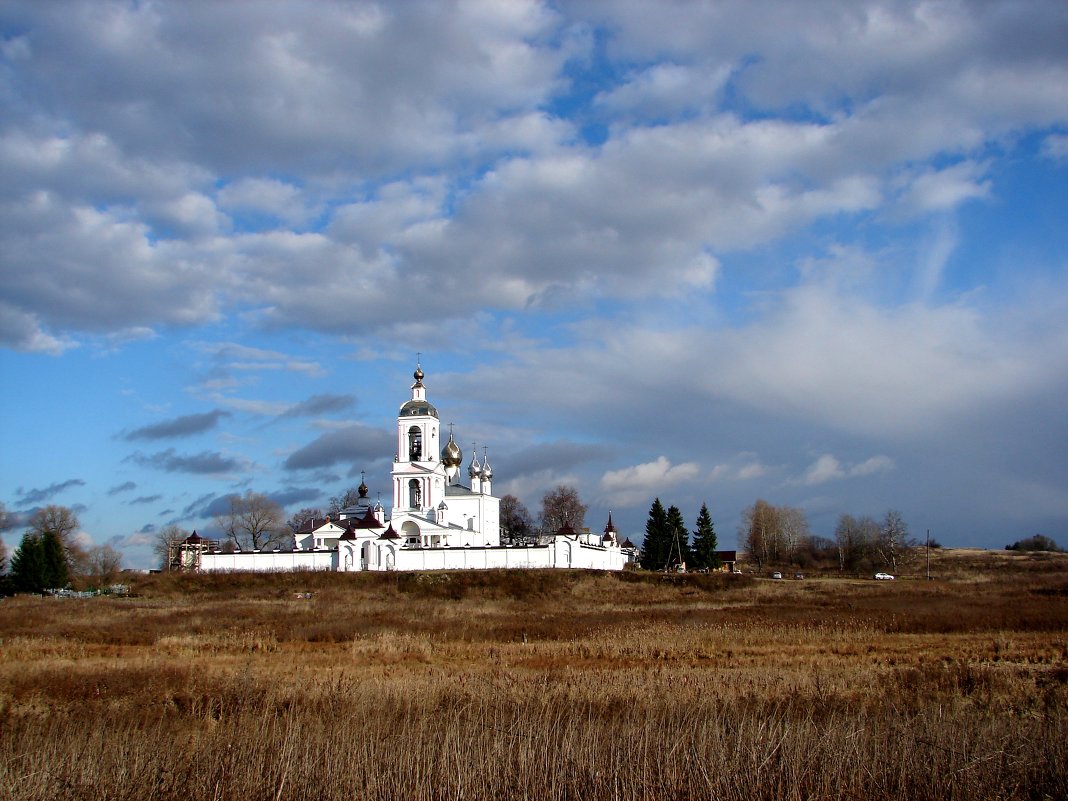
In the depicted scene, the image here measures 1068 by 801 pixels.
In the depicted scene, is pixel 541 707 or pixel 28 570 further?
pixel 28 570

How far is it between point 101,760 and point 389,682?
27.9ft

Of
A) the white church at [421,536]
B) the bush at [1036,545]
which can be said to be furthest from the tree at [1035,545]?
the white church at [421,536]

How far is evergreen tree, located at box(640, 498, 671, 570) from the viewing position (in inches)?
3797

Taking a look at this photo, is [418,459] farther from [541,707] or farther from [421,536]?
[541,707]

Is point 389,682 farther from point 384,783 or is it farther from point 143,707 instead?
point 384,783

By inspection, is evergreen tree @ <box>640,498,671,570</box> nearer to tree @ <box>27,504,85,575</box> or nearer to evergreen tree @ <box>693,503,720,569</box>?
evergreen tree @ <box>693,503,720,569</box>

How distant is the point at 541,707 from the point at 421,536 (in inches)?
2824

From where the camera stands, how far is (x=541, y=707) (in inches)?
527

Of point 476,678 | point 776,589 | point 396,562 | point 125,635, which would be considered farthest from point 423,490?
point 476,678

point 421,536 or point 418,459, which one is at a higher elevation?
point 418,459

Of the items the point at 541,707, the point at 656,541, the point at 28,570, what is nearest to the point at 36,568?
the point at 28,570

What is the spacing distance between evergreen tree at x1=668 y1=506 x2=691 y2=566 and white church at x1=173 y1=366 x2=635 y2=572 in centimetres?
592

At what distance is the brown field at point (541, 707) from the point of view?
28.8 ft

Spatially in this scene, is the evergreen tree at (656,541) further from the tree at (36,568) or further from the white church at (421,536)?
the tree at (36,568)
